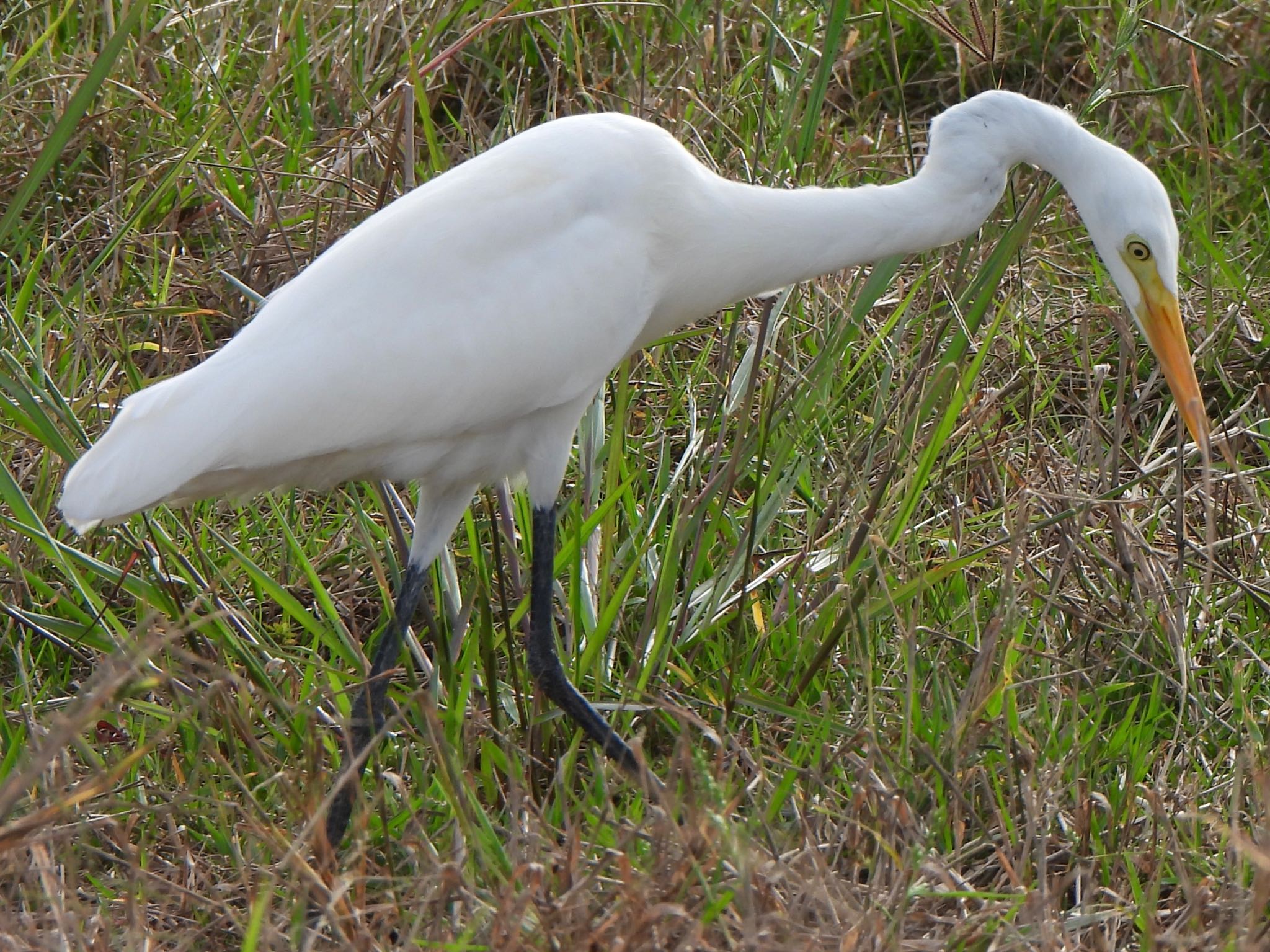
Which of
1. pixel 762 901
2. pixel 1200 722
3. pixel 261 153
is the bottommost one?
pixel 1200 722

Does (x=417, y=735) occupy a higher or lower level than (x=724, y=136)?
lower

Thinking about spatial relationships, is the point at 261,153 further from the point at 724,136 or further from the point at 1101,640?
the point at 1101,640

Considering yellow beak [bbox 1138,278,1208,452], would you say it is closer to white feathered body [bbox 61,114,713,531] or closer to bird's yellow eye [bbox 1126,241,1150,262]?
bird's yellow eye [bbox 1126,241,1150,262]

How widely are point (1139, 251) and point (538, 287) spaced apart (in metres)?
0.82

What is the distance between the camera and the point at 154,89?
3.65 m

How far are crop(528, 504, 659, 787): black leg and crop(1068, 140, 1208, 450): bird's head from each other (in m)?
0.87

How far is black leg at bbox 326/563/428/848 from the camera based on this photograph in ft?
7.29

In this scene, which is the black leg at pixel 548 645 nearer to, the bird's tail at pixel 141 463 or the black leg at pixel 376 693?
the black leg at pixel 376 693

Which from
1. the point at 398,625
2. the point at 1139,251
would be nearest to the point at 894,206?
the point at 1139,251

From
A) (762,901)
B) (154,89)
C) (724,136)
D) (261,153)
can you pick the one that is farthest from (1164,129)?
(762,901)

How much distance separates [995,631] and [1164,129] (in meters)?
2.49

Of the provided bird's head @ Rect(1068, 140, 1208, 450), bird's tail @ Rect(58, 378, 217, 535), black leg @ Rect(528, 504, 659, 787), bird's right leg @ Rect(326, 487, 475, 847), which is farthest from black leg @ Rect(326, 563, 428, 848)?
bird's head @ Rect(1068, 140, 1208, 450)

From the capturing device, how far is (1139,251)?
2.11 m

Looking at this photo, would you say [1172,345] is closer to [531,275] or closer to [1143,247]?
[1143,247]
